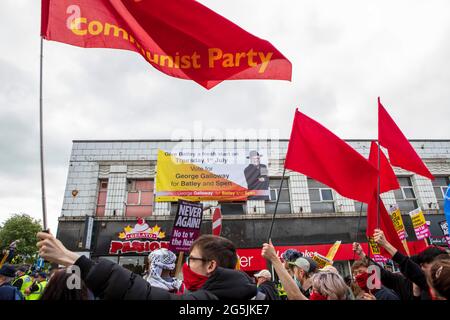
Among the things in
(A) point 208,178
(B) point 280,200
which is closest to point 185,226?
(A) point 208,178

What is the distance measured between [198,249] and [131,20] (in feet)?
10.9

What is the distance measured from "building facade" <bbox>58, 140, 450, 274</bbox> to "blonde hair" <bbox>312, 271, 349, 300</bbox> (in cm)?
1151

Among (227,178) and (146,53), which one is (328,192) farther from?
(146,53)

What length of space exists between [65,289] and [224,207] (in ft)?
46.5

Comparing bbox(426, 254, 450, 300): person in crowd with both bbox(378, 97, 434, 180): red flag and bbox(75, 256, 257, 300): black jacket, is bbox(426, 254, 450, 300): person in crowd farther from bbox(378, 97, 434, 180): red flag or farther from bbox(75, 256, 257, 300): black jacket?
bbox(378, 97, 434, 180): red flag

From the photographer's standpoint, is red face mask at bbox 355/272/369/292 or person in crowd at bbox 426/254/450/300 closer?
person in crowd at bbox 426/254/450/300

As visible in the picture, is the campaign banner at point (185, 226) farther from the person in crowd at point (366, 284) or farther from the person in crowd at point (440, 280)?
the person in crowd at point (440, 280)

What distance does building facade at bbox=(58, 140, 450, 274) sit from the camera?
14.6 metres

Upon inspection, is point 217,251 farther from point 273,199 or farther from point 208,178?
point 273,199

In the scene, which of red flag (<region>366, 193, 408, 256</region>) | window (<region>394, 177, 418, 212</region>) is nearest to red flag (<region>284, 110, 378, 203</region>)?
red flag (<region>366, 193, 408, 256</region>)

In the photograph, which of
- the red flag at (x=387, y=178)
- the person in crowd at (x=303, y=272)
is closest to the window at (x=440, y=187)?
the red flag at (x=387, y=178)

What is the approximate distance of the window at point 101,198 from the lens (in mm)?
15559

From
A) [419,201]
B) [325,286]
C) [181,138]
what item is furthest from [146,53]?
[419,201]

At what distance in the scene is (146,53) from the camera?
162 inches
